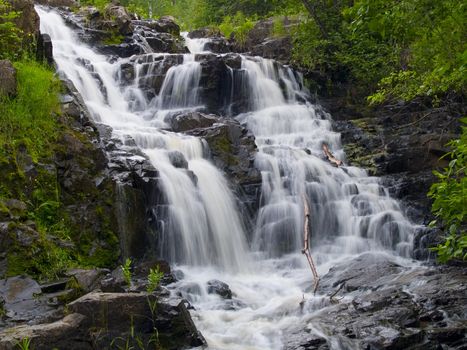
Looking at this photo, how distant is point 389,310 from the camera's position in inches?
265

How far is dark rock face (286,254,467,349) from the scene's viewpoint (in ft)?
19.6

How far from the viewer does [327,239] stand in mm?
11133

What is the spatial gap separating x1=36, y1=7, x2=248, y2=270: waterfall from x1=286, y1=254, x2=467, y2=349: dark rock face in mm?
2333

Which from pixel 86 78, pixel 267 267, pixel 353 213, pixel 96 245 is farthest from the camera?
pixel 86 78

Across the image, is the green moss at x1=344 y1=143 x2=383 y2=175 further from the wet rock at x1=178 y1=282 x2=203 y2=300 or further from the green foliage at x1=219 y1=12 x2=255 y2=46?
the green foliage at x1=219 y1=12 x2=255 y2=46

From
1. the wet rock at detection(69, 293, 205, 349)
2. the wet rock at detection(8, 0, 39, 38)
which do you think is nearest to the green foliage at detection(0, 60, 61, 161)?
the wet rock at detection(8, 0, 39, 38)

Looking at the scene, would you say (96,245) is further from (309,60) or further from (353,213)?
(309,60)

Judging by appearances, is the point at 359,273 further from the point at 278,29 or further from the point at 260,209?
the point at 278,29

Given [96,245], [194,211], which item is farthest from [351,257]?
[96,245]

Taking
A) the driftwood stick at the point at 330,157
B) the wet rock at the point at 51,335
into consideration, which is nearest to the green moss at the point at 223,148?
the driftwood stick at the point at 330,157

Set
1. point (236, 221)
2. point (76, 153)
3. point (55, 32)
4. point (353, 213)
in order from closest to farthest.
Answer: point (76, 153)
point (236, 221)
point (353, 213)
point (55, 32)

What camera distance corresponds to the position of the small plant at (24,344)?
463 centimetres

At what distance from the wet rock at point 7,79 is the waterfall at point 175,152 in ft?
8.23

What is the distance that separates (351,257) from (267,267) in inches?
66.5
